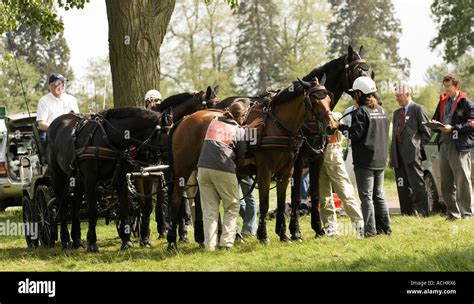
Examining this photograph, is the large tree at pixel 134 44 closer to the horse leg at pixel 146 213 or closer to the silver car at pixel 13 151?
the silver car at pixel 13 151

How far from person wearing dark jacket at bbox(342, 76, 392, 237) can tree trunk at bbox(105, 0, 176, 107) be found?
6.07 meters

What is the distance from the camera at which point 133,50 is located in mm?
15398

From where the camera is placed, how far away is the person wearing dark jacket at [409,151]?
13.1 metres

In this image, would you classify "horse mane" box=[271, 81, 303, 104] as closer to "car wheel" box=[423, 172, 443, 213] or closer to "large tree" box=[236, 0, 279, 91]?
"car wheel" box=[423, 172, 443, 213]

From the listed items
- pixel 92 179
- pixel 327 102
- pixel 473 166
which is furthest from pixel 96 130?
pixel 473 166

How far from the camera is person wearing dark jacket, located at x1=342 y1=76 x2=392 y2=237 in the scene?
10.1 meters

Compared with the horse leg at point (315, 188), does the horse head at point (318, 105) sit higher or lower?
higher

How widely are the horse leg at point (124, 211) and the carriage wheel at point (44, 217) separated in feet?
5.28

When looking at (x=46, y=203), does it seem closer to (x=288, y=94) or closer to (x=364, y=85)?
(x=288, y=94)

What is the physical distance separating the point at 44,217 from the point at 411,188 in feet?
20.1

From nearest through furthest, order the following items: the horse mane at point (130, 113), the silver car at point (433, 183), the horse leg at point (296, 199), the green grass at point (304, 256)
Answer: the green grass at point (304, 256), the horse leg at point (296, 199), the horse mane at point (130, 113), the silver car at point (433, 183)

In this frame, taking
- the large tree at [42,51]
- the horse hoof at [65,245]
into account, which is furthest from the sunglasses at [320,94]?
the large tree at [42,51]

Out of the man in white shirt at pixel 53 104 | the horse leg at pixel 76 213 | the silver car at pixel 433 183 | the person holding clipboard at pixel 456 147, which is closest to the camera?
the horse leg at pixel 76 213
